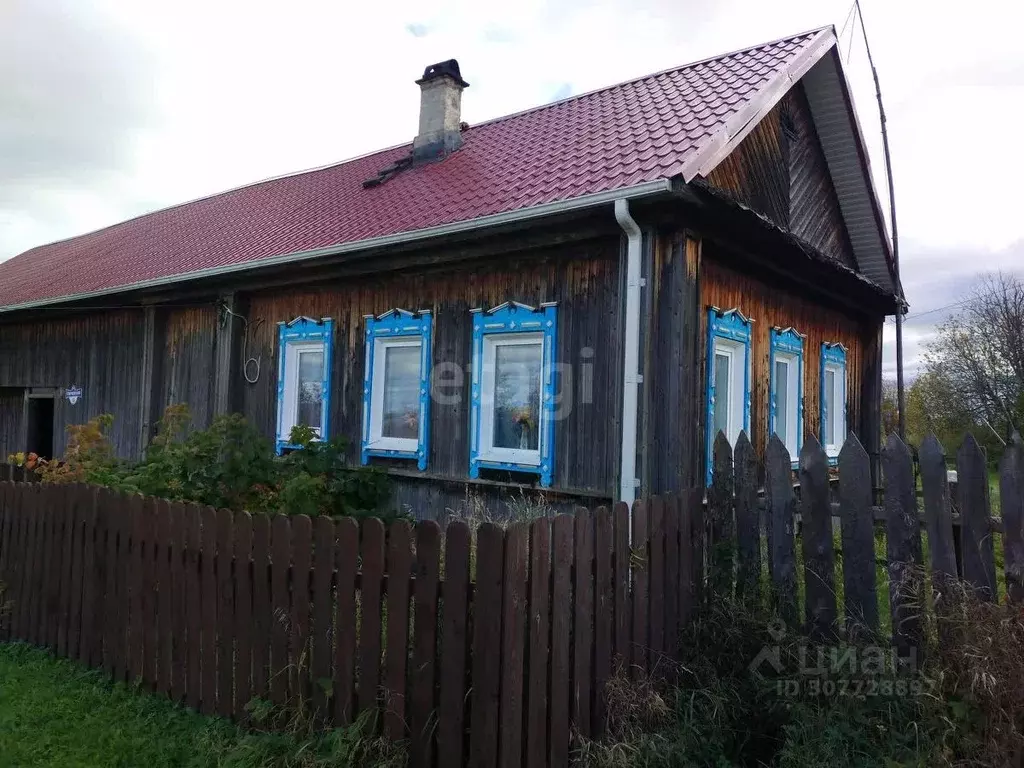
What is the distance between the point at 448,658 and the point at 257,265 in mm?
6549

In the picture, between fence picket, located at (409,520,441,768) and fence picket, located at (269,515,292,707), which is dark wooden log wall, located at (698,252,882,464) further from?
fence picket, located at (269,515,292,707)

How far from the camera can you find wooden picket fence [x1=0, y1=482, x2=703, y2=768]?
3.23 metres

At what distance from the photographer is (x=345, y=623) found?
3551 mm

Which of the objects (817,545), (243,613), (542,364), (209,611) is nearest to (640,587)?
(817,545)

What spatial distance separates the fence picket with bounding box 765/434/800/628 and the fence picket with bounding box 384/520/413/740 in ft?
6.81

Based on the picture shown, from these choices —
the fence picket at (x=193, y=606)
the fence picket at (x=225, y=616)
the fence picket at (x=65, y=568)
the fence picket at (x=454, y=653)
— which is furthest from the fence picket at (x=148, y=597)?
the fence picket at (x=454, y=653)

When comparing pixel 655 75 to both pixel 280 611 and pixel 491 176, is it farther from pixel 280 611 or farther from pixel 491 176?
pixel 280 611

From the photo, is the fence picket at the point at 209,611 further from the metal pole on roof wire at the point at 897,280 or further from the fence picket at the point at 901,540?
the metal pole on roof wire at the point at 897,280

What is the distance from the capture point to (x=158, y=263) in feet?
38.0

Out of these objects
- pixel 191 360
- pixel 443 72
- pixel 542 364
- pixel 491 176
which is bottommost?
pixel 542 364

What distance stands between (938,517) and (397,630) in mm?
2770

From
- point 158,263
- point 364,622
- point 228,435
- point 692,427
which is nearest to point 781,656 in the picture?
point 364,622

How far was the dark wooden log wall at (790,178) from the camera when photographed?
24.1ft

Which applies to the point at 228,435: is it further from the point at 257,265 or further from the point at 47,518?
the point at 257,265
